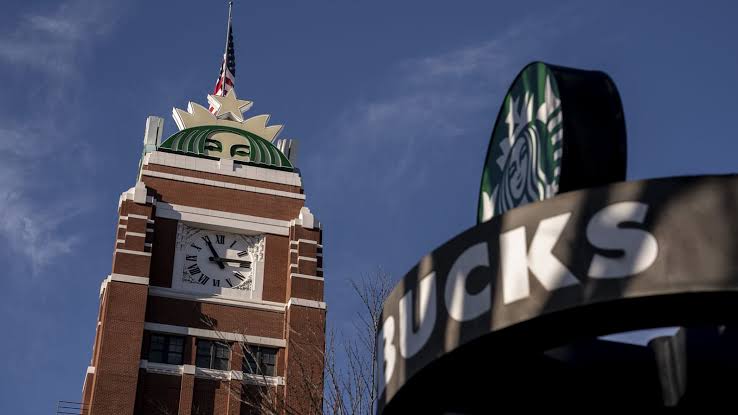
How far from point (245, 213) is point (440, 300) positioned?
32.5 m

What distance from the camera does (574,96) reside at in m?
12.0

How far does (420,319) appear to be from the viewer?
444 inches

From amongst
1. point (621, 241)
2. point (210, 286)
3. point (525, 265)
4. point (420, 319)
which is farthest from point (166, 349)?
point (621, 241)

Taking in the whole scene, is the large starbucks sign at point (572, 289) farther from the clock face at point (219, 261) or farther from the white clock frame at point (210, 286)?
the clock face at point (219, 261)

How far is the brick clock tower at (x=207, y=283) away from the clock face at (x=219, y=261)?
0.04 meters

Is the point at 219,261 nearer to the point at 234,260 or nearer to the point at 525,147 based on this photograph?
the point at 234,260

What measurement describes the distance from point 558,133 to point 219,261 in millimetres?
30712

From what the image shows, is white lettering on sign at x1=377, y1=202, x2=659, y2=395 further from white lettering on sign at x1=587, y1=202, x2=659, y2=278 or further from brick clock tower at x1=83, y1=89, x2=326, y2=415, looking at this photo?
brick clock tower at x1=83, y1=89, x2=326, y2=415

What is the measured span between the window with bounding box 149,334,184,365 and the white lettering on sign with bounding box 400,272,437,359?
2875cm

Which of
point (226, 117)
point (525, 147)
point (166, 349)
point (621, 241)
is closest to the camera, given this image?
point (621, 241)

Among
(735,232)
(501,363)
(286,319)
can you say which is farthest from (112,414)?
(735,232)

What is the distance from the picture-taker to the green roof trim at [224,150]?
44.7 meters

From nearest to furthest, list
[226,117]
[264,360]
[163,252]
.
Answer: [264,360], [163,252], [226,117]

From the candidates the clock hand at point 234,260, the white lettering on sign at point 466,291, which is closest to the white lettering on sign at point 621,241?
the white lettering on sign at point 466,291
